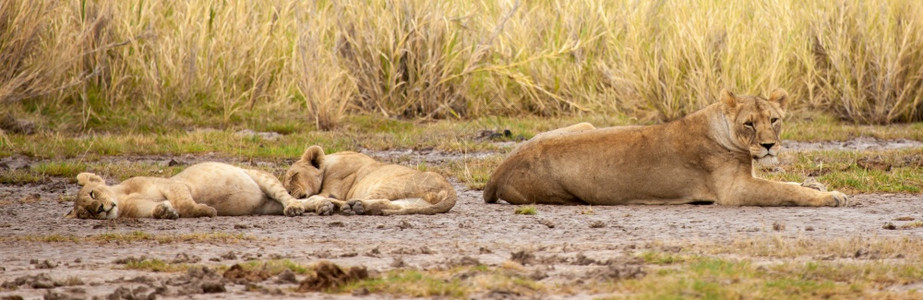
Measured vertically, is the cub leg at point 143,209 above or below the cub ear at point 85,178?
below

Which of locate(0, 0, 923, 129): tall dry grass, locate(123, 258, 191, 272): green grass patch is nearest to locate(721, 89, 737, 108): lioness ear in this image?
locate(123, 258, 191, 272): green grass patch

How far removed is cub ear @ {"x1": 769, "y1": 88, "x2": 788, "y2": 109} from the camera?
8867mm

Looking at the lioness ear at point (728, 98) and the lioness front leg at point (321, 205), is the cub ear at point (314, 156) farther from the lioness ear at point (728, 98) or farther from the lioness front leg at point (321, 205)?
the lioness ear at point (728, 98)

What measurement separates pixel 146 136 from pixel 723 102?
21.5 feet

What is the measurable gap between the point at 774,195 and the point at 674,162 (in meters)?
0.68

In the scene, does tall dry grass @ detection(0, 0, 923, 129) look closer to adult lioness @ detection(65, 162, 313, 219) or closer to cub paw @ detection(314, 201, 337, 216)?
adult lioness @ detection(65, 162, 313, 219)

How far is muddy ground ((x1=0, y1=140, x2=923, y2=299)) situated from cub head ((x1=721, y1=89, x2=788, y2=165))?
398mm

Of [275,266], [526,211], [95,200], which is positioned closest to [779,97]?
[526,211]

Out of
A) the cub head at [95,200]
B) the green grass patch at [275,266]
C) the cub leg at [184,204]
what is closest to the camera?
the green grass patch at [275,266]

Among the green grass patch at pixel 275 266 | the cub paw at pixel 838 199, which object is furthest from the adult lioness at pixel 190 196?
the cub paw at pixel 838 199

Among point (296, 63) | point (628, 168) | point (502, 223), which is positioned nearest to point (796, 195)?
point (628, 168)

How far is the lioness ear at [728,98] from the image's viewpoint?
28.9 feet

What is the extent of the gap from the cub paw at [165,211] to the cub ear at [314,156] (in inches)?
44.4

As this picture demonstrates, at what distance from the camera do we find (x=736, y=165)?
8.83 m
